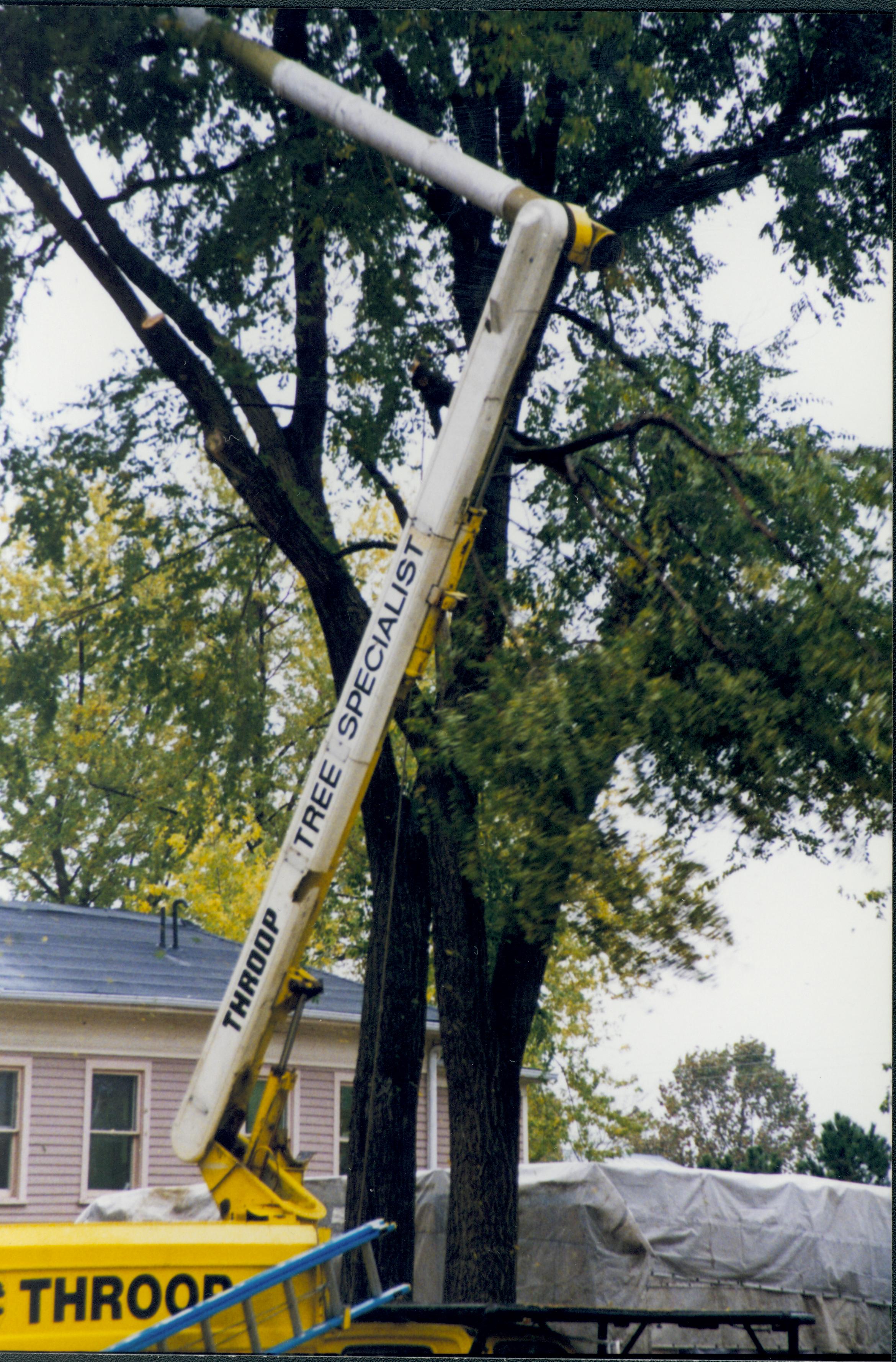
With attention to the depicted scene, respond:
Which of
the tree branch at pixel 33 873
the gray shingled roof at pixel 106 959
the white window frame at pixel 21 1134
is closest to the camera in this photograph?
the white window frame at pixel 21 1134

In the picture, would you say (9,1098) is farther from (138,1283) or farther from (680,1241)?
(680,1241)

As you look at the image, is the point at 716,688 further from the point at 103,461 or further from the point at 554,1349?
the point at 103,461

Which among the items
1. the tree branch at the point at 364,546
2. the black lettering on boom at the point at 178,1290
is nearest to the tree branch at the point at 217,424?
the tree branch at the point at 364,546

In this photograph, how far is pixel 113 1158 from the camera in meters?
6.25

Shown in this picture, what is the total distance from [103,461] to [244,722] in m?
1.92

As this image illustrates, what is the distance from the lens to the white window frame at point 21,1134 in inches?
236

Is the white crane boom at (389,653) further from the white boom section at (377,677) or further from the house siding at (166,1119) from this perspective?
the house siding at (166,1119)

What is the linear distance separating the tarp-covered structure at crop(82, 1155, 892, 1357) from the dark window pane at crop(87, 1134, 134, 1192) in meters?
0.12

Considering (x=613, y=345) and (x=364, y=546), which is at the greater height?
(x=613, y=345)

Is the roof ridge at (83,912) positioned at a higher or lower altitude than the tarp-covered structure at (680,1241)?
higher

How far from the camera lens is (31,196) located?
8.01m

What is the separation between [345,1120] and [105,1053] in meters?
1.56

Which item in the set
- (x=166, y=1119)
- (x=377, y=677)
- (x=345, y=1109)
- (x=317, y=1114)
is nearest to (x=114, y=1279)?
(x=166, y=1119)

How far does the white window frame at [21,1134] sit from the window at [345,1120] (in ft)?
5.56
